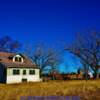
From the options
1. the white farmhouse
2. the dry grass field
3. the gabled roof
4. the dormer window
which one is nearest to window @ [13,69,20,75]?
the white farmhouse

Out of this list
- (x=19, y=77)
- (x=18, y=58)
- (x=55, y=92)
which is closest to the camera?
(x=55, y=92)

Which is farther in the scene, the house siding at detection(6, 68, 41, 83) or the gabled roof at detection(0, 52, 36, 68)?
the gabled roof at detection(0, 52, 36, 68)

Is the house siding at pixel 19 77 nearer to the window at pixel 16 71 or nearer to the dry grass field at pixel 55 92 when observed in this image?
the window at pixel 16 71

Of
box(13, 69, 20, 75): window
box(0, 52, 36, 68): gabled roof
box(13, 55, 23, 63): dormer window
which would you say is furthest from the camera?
box(13, 55, 23, 63): dormer window

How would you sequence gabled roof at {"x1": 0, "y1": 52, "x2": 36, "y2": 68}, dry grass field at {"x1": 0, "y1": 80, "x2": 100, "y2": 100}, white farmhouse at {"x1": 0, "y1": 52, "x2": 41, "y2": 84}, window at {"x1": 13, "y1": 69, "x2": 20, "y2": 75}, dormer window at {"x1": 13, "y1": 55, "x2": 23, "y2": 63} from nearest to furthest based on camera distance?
dry grass field at {"x1": 0, "y1": 80, "x2": 100, "y2": 100} → white farmhouse at {"x1": 0, "y1": 52, "x2": 41, "y2": 84} → gabled roof at {"x1": 0, "y1": 52, "x2": 36, "y2": 68} → window at {"x1": 13, "y1": 69, "x2": 20, "y2": 75} → dormer window at {"x1": 13, "y1": 55, "x2": 23, "y2": 63}

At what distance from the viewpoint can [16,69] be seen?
51.0 metres

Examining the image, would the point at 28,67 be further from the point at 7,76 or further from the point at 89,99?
the point at 89,99

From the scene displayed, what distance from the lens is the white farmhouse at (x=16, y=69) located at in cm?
4977

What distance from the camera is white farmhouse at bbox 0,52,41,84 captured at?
163 ft

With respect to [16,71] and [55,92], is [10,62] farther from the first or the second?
[55,92]

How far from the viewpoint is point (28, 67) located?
174 ft

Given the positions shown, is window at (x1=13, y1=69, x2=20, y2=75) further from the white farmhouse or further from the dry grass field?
the dry grass field

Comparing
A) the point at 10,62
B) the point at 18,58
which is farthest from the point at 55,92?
the point at 18,58

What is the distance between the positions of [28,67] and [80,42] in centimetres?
1792
